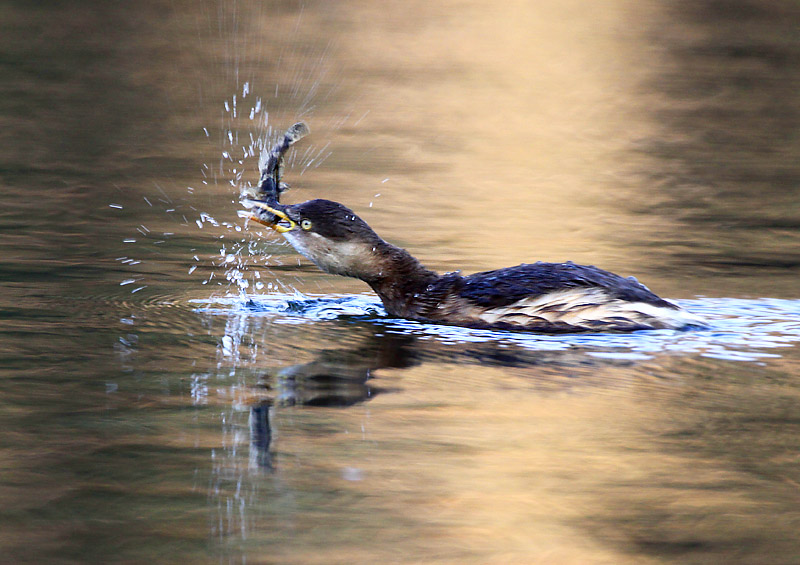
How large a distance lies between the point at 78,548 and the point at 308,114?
555 inches

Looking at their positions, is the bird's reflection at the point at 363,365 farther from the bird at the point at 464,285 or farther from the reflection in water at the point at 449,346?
the bird at the point at 464,285

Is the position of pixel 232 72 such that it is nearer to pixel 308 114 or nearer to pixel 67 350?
pixel 308 114

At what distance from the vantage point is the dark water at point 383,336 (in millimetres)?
4242

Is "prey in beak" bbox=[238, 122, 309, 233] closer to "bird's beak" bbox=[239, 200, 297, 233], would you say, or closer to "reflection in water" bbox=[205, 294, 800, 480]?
"bird's beak" bbox=[239, 200, 297, 233]

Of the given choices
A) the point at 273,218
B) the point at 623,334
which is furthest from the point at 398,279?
the point at 623,334

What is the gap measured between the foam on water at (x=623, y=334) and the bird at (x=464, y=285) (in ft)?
0.29

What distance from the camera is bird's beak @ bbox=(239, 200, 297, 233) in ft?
25.0

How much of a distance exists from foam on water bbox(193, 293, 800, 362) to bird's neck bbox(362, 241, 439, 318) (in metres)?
0.12

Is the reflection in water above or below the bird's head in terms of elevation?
below

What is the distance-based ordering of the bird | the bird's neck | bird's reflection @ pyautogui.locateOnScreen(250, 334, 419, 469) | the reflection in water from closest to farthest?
bird's reflection @ pyautogui.locateOnScreen(250, 334, 419, 469), the reflection in water, the bird, the bird's neck

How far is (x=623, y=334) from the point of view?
7223 mm

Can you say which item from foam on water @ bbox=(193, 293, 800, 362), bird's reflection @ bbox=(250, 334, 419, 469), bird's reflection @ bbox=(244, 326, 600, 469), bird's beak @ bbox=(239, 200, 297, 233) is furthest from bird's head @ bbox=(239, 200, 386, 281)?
bird's reflection @ bbox=(250, 334, 419, 469)

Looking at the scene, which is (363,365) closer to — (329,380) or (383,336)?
(329,380)

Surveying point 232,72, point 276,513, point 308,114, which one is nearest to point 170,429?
point 276,513
